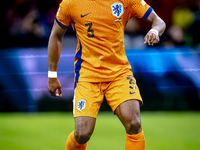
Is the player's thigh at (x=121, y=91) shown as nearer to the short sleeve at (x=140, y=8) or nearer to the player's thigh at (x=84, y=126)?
the player's thigh at (x=84, y=126)

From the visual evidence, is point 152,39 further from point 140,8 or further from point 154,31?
point 140,8

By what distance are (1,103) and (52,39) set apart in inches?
151

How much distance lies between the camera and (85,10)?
3043 millimetres

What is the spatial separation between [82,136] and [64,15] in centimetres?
124

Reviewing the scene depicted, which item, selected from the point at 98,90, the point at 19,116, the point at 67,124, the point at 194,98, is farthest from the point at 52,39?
the point at 194,98

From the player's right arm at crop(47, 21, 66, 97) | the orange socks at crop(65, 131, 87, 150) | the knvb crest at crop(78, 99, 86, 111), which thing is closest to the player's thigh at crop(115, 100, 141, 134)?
the knvb crest at crop(78, 99, 86, 111)

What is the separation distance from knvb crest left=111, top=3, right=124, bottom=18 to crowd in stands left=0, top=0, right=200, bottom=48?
13.1 feet

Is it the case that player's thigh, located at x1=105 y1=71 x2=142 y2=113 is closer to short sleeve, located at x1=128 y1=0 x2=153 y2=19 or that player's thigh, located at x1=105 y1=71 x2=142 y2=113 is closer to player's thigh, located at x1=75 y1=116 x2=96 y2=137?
player's thigh, located at x1=75 y1=116 x2=96 y2=137

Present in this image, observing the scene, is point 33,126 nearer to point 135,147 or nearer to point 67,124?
point 67,124

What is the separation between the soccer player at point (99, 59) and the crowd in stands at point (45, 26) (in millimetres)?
3992

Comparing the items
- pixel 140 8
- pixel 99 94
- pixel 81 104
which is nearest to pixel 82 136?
pixel 81 104

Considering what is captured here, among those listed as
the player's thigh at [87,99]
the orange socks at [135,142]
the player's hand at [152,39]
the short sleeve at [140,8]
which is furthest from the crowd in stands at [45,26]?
the orange socks at [135,142]

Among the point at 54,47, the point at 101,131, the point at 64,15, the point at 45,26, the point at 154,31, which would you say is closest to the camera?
the point at 154,31

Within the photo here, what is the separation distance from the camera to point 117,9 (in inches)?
120
